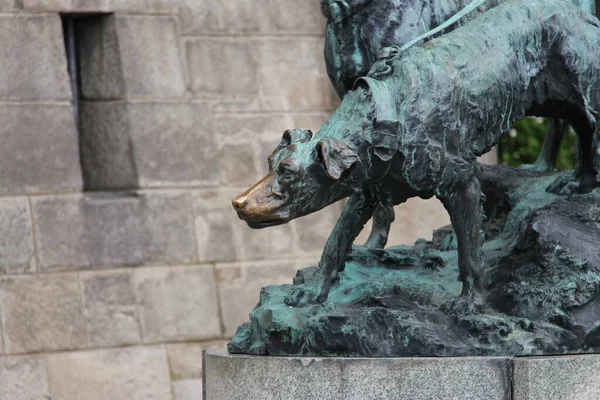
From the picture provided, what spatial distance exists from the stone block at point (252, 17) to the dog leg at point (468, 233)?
3.87 metres

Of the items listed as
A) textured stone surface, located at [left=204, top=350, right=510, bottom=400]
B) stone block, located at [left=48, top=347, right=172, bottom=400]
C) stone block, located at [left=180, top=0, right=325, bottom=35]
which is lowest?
stone block, located at [left=48, top=347, right=172, bottom=400]

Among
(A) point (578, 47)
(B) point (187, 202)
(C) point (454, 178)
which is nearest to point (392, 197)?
(C) point (454, 178)

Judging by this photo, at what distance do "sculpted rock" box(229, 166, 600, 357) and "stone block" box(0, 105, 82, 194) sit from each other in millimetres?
2995

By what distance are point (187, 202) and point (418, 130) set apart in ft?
12.4

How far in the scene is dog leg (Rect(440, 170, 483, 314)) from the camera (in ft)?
17.0

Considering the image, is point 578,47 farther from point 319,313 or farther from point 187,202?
point 187,202

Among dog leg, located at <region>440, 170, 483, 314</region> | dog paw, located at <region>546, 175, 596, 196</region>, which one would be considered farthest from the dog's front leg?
dog paw, located at <region>546, 175, 596, 196</region>

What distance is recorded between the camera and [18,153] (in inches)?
324

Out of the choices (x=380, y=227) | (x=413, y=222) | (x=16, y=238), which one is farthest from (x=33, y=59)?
(x=380, y=227)

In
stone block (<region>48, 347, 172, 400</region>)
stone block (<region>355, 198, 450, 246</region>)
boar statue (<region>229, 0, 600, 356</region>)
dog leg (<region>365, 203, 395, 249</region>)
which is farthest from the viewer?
stone block (<region>355, 198, 450, 246</region>)

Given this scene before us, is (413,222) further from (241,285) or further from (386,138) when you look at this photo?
(386,138)

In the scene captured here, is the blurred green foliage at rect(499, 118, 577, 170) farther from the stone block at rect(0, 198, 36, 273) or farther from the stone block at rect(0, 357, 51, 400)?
the stone block at rect(0, 357, 51, 400)

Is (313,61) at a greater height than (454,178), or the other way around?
(313,61)

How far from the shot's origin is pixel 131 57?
8.55 m
